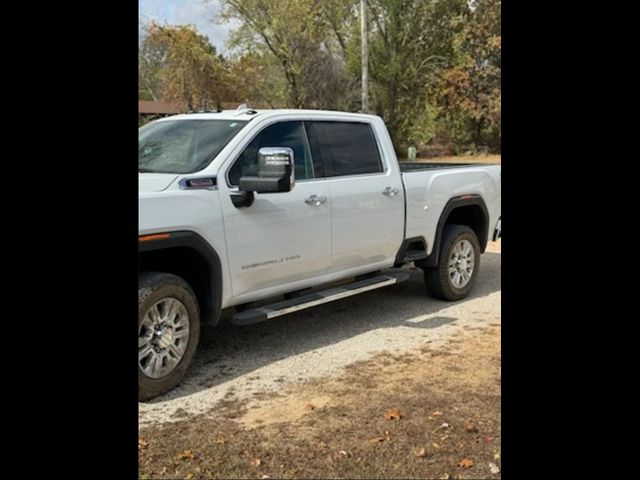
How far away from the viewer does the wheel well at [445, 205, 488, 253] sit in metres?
7.53

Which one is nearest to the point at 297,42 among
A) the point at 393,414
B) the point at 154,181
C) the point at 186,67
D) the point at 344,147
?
the point at 186,67

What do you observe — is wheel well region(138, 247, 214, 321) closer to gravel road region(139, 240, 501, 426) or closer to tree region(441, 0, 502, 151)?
gravel road region(139, 240, 501, 426)

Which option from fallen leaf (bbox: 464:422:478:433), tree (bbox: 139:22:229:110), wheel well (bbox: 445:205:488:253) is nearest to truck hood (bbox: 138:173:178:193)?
fallen leaf (bbox: 464:422:478:433)

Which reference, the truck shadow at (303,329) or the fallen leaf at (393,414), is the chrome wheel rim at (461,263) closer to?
the truck shadow at (303,329)

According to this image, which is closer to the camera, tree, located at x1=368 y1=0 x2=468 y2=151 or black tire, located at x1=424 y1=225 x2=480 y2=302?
black tire, located at x1=424 y1=225 x2=480 y2=302

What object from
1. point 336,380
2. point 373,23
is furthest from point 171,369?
point 373,23

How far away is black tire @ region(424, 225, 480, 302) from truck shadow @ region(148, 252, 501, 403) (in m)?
0.11

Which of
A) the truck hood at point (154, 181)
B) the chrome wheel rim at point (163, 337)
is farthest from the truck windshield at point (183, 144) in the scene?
the chrome wheel rim at point (163, 337)

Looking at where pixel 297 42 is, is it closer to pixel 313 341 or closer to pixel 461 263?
pixel 461 263

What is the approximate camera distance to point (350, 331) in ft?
20.1

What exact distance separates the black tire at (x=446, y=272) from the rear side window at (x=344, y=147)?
Answer: 4.06 feet

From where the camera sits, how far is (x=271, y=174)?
188 inches
